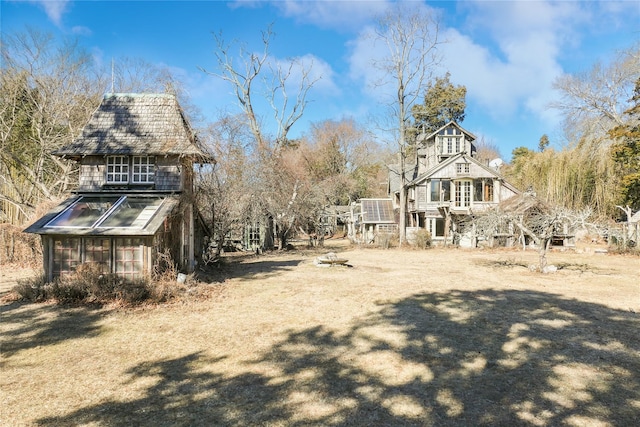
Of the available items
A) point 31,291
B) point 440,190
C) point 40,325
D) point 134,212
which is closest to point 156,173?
point 134,212

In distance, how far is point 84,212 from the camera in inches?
451

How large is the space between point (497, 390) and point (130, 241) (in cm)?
984

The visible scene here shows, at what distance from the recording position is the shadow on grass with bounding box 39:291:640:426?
4.46m

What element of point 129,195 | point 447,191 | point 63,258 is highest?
point 447,191

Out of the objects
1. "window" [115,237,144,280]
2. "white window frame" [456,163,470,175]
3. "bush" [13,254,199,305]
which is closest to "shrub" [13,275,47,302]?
"bush" [13,254,199,305]

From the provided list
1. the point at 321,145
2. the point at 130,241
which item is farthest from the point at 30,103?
the point at 321,145

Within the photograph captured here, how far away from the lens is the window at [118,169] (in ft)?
43.2

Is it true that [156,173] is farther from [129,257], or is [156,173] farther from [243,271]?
[243,271]

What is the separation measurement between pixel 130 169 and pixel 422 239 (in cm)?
2044

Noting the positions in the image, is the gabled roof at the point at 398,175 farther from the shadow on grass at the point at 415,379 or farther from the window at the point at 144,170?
the shadow on grass at the point at 415,379

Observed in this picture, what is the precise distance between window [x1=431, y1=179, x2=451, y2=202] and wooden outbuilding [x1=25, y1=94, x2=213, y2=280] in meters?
20.8

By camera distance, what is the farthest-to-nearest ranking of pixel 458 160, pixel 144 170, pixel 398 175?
1. pixel 398 175
2. pixel 458 160
3. pixel 144 170

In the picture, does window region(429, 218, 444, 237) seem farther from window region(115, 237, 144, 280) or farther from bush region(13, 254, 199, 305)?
window region(115, 237, 144, 280)

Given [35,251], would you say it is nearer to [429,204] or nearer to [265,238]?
[265,238]
